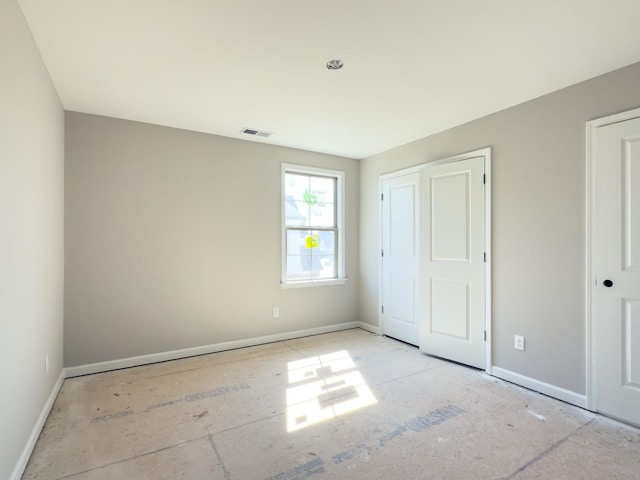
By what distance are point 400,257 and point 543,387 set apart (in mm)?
1969

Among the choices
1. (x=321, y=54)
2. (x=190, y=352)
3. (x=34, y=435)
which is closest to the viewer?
(x=34, y=435)

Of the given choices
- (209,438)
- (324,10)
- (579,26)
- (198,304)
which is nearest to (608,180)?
(579,26)

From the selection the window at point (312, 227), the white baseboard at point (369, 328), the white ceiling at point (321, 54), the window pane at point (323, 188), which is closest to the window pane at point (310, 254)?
the window at point (312, 227)

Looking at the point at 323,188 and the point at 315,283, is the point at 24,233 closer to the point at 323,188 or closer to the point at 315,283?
the point at 315,283

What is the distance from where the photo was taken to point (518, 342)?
2.94 m

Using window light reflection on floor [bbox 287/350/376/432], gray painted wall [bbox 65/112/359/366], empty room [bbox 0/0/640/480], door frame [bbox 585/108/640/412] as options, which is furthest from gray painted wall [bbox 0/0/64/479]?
door frame [bbox 585/108/640/412]

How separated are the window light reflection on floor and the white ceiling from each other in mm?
2494

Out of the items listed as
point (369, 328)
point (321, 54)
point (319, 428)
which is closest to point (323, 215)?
point (369, 328)

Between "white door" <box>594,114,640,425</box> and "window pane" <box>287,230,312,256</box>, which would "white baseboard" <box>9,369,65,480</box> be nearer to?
"window pane" <box>287,230,312,256</box>

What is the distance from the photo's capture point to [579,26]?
1.89 meters

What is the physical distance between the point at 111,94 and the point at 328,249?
3.02 meters

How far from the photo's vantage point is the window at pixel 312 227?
4.33 metres

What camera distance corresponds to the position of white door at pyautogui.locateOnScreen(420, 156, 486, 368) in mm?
3252

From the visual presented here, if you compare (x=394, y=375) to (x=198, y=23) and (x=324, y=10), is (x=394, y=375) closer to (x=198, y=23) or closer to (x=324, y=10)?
(x=324, y=10)
